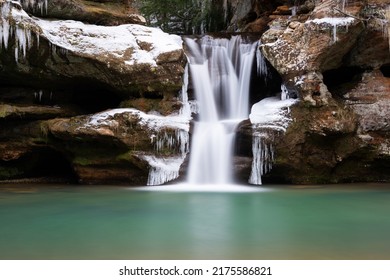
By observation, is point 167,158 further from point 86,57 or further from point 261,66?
point 261,66

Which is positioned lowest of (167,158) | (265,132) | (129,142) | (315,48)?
(167,158)

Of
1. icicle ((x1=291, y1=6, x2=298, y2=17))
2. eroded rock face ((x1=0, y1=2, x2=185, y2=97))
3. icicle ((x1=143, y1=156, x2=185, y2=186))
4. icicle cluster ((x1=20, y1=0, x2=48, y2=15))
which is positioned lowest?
icicle ((x1=143, y1=156, x2=185, y2=186))

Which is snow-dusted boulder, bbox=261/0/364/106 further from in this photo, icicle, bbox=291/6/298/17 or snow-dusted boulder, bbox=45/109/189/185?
icicle, bbox=291/6/298/17

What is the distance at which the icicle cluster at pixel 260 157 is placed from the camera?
32.1 ft

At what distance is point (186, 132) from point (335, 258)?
628 centimetres

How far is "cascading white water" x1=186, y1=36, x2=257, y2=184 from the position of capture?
1001 cm

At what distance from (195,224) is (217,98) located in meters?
6.27

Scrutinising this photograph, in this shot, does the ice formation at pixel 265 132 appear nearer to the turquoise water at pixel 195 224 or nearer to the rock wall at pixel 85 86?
the turquoise water at pixel 195 224

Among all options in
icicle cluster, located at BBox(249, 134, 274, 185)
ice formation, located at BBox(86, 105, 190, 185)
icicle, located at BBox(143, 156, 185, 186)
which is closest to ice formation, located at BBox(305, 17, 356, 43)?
icicle cluster, located at BBox(249, 134, 274, 185)

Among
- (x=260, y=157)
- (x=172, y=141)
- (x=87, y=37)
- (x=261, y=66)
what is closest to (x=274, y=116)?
(x=260, y=157)

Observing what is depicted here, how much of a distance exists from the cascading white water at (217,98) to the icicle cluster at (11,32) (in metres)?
4.26

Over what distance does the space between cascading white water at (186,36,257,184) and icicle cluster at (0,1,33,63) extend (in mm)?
4259

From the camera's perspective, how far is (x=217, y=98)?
11.6 m

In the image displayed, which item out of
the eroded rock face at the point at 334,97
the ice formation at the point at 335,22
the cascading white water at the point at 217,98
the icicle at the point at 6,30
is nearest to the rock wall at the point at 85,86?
the icicle at the point at 6,30
